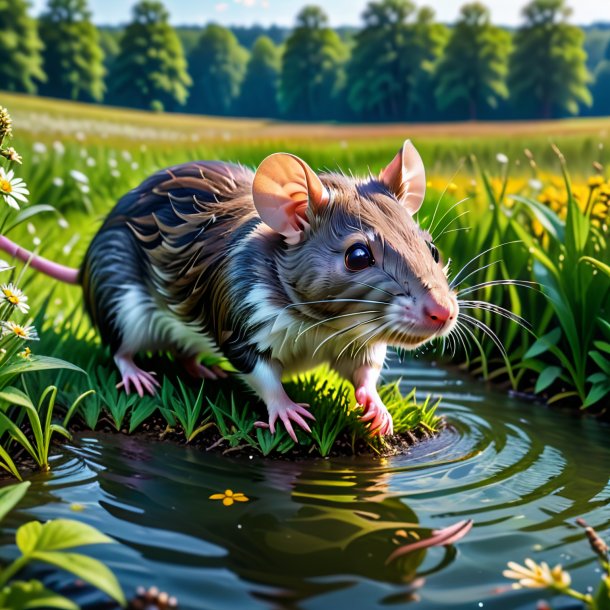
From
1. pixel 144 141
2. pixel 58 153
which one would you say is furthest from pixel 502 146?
pixel 58 153

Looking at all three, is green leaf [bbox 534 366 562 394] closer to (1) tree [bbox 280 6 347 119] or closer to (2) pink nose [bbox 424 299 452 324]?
(2) pink nose [bbox 424 299 452 324]

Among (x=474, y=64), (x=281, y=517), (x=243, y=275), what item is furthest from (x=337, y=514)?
(x=474, y=64)

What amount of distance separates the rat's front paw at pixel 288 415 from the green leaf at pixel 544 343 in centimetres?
155

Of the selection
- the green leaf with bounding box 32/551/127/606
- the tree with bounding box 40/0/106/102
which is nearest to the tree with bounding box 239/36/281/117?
the tree with bounding box 40/0/106/102

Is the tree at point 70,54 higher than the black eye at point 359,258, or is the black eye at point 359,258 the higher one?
the tree at point 70,54

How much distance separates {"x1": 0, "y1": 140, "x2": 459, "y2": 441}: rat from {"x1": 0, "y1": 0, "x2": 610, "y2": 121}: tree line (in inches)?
1302

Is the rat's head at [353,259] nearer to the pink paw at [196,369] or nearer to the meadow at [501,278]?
the meadow at [501,278]

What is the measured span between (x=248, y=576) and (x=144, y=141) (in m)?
10.3

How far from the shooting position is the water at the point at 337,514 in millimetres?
2285

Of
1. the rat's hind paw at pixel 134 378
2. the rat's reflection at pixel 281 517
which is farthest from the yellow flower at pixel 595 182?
the rat's hind paw at pixel 134 378

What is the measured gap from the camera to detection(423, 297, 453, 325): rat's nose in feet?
9.17

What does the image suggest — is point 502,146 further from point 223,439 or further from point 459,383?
point 223,439

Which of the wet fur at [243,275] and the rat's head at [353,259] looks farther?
the wet fur at [243,275]

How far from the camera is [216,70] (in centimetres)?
3916
